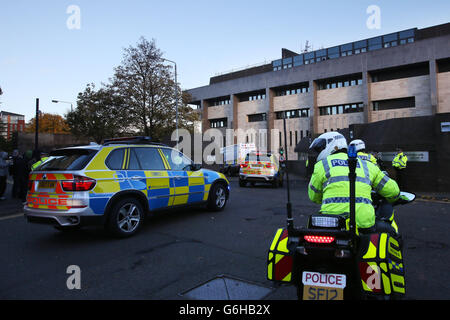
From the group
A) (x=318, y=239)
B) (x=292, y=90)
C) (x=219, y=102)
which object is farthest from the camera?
(x=219, y=102)

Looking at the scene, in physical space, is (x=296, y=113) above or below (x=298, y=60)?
below

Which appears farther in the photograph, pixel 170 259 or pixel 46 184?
pixel 46 184

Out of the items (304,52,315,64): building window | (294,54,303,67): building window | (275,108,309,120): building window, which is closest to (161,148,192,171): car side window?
(275,108,309,120): building window

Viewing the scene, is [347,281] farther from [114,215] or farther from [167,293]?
[114,215]

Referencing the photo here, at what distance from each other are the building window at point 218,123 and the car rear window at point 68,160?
43.6 meters

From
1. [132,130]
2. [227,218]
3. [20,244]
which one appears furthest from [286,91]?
[20,244]

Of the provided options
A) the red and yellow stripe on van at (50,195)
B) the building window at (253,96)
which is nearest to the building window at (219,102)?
the building window at (253,96)

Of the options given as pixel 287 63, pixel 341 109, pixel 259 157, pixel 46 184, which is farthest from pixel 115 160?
pixel 287 63

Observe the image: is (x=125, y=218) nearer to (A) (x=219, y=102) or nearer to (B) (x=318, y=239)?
(B) (x=318, y=239)

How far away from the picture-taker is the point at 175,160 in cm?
711

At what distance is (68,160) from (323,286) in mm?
4746

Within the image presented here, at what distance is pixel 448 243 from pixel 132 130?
21.4 meters

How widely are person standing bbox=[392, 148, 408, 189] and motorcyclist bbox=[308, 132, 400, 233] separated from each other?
34.3 feet

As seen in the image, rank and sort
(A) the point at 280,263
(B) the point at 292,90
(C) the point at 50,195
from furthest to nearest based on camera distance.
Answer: (B) the point at 292,90 → (C) the point at 50,195 → (A) the point at 280,263
